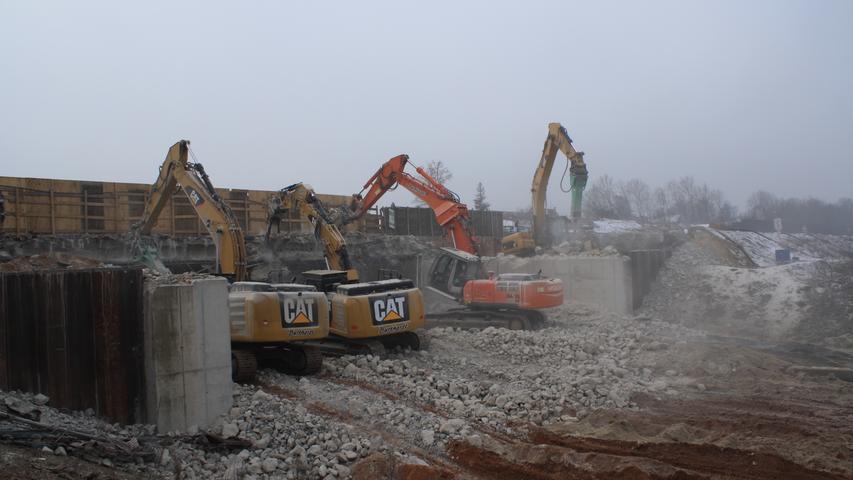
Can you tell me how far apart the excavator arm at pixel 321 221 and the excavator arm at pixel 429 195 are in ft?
13.3

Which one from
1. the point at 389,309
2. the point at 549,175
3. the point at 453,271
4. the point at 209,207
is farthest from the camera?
the point at 549,175

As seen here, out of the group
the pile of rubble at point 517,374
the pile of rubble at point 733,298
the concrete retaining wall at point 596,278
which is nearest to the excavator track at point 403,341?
the pile of rubble at point 517,374

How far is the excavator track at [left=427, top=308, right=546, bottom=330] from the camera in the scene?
17.0 metres

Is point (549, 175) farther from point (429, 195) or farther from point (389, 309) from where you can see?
point (389, 309)

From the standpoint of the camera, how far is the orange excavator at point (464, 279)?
54.9 ft

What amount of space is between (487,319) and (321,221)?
203 inches

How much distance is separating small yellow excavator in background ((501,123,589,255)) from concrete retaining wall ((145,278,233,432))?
1563cm

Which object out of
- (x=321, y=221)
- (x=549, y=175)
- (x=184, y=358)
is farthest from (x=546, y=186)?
(x=184, y=358)

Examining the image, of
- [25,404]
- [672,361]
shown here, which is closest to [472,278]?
[672,361]

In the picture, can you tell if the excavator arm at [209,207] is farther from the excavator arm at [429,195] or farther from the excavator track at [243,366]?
the excavator arm at [429,195]

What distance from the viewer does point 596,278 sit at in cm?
2042

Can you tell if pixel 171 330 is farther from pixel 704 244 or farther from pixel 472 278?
pixel 704 244

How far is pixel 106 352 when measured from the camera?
6.97m

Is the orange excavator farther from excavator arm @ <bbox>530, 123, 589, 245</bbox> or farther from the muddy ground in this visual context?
excavator arm @ <bbox>530, 123, 589, 245</bbox>
